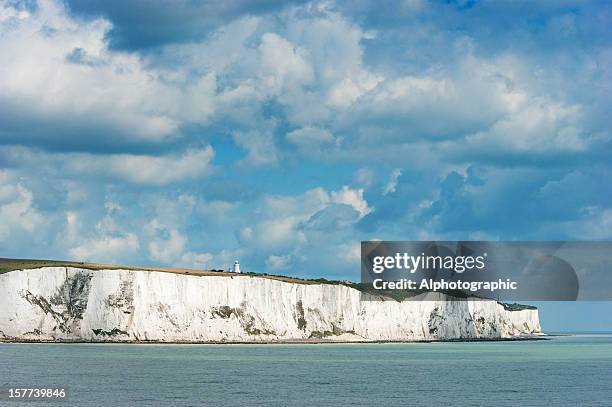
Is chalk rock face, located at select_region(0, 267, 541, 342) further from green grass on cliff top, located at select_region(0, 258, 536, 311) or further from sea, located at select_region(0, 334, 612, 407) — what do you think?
sea, located at select_region(0, 334, 612, 407)

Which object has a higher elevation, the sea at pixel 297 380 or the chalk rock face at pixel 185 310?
the chalk rock face at pixel 185 310

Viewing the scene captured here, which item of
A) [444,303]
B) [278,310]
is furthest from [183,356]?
[444,303]

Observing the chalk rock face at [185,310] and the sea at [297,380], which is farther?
the chalk rock face at [185,310]

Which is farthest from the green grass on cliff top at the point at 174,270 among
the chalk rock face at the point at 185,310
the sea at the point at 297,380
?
the sea at the point at 297,380

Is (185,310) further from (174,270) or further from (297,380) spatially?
(297,380)

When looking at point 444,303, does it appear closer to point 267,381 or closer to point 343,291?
point 343,291

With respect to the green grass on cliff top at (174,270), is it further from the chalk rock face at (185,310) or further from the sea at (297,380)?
the sea at (297,380)

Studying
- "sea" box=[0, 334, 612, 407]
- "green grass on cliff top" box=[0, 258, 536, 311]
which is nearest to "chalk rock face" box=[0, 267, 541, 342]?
"green grass on cliff top" box=[0, 258, 536, 311]
